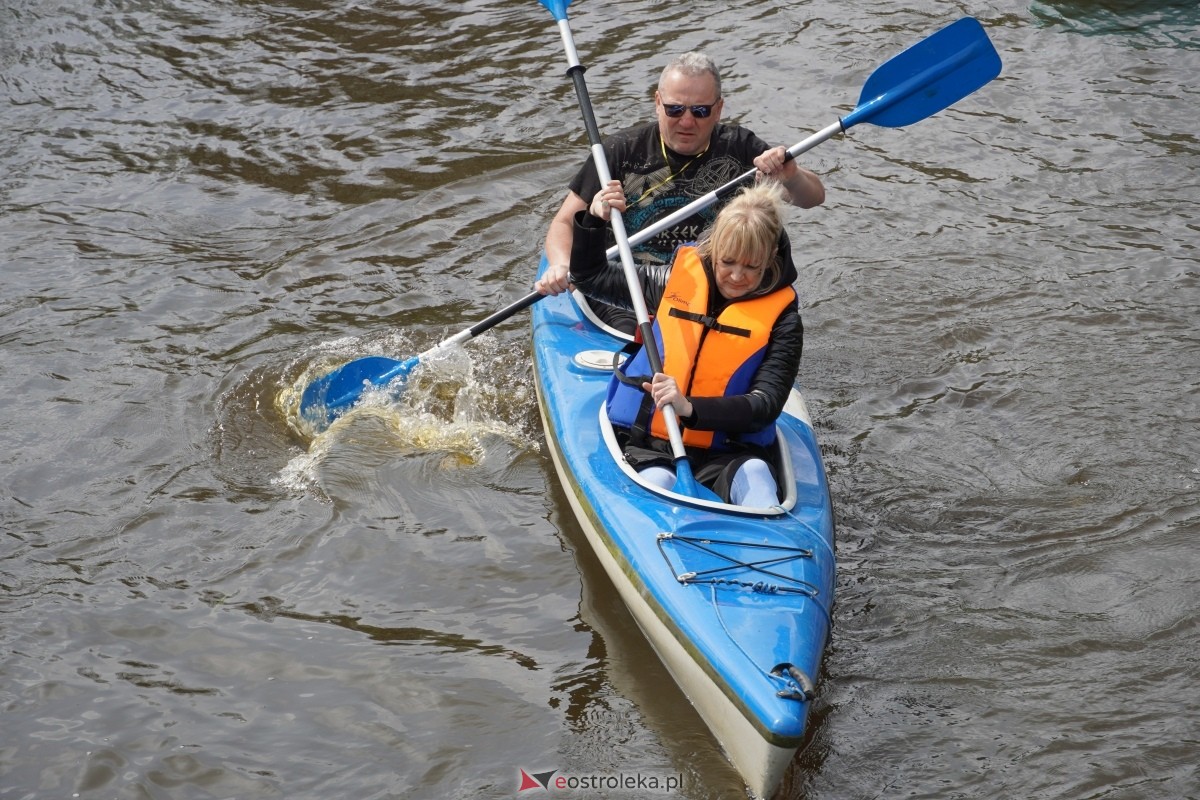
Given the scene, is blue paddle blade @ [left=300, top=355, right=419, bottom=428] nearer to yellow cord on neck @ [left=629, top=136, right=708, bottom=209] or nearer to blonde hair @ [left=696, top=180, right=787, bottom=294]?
yellow cord on neck @ [left=629, top=136, right=708, bottom=209]

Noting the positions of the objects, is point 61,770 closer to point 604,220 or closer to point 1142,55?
point 604,220

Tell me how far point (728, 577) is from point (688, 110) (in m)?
1.85

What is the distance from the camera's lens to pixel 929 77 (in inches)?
185

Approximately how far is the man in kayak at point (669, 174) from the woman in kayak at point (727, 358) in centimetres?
67

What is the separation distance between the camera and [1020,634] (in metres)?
3.66

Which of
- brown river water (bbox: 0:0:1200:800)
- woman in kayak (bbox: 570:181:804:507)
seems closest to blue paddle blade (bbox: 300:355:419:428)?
brown river water (bbox: 0:0:1200:800)

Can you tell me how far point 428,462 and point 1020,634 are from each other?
91.9 inches

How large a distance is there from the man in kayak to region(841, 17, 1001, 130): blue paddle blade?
494mm

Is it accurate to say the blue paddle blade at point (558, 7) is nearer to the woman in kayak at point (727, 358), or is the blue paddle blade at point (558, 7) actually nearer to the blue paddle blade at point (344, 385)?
the blue paddle blade at point (344, 385)

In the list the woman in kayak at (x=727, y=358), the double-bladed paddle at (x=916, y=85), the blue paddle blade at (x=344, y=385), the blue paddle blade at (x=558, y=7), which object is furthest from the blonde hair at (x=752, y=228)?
the blue paddle blade at (x=558, y=7)

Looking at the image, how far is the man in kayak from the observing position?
171 inches

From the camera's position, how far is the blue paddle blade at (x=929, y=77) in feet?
15.2

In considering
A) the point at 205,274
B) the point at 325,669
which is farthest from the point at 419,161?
the point at 325,669

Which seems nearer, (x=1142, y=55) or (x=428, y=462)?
(x=428, y=462)
